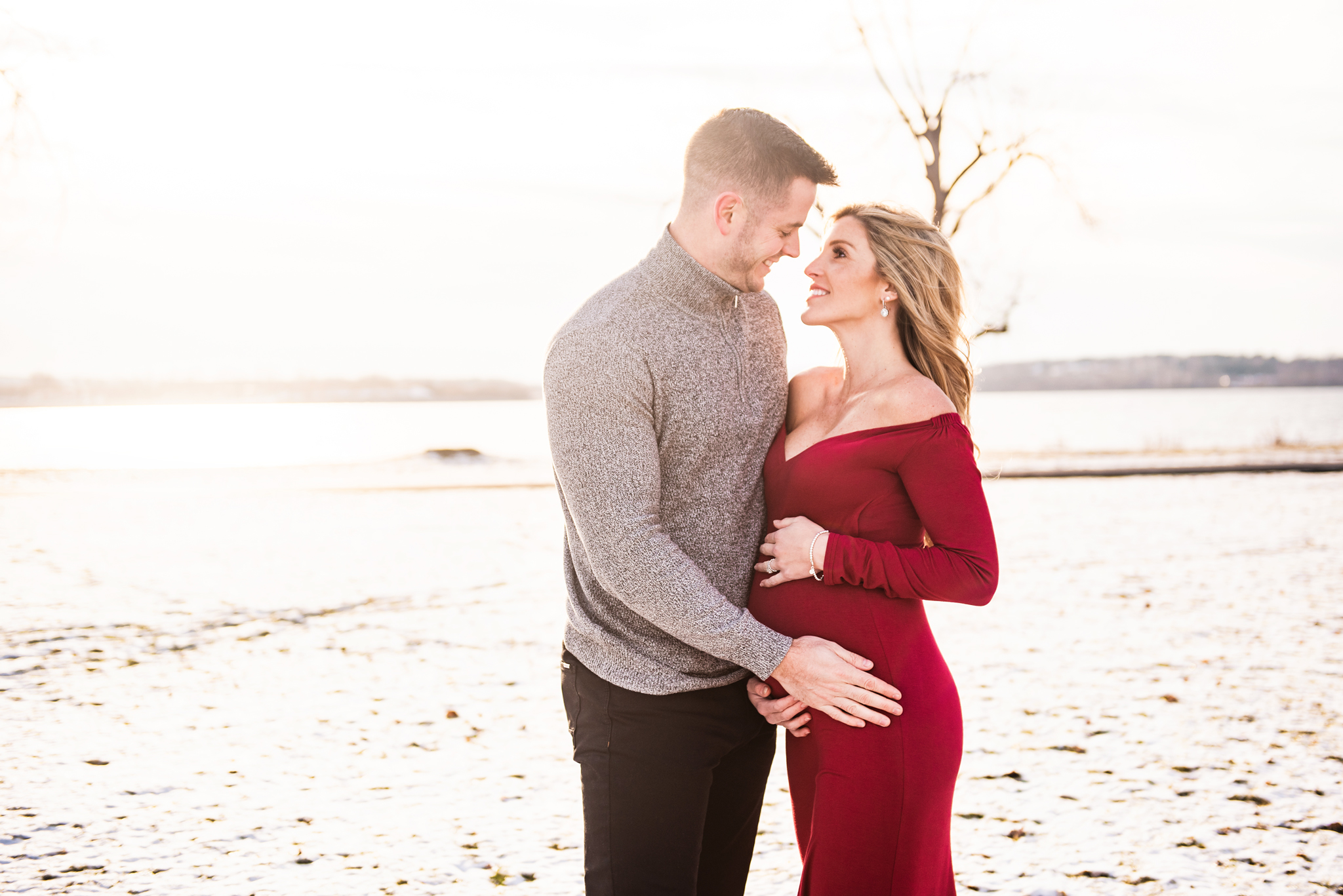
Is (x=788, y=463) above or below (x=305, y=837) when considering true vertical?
above

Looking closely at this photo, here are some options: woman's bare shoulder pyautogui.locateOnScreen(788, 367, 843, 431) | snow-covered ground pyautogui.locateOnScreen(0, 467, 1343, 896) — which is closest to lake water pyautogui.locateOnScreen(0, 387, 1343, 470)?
snow-covered ground pyautogui.locateOnScreen(0, 467, 1343, 896)

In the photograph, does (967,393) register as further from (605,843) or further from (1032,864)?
(1032,864)

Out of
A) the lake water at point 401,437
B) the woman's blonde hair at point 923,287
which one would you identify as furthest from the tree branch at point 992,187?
the lake water at point 401,437

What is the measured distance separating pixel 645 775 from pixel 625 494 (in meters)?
0.75

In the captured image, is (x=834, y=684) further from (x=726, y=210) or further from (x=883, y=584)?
(x=726, y=210)

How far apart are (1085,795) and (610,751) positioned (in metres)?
3.43

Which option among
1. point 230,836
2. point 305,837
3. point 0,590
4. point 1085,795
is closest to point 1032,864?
point 1085,795

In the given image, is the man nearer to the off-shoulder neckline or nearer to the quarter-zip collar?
the quarter-zip collar

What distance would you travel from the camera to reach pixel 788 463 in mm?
2775

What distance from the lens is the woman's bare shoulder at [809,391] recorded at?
300 cm

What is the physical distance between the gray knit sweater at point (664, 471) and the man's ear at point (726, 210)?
0.12 m

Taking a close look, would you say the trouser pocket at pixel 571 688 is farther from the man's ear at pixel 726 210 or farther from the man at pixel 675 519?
the man's ear at pixel 726 210

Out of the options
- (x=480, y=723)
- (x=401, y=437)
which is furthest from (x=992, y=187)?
(x=401, y=437)

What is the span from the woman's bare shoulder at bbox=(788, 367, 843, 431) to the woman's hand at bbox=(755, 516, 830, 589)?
1.40 feet
